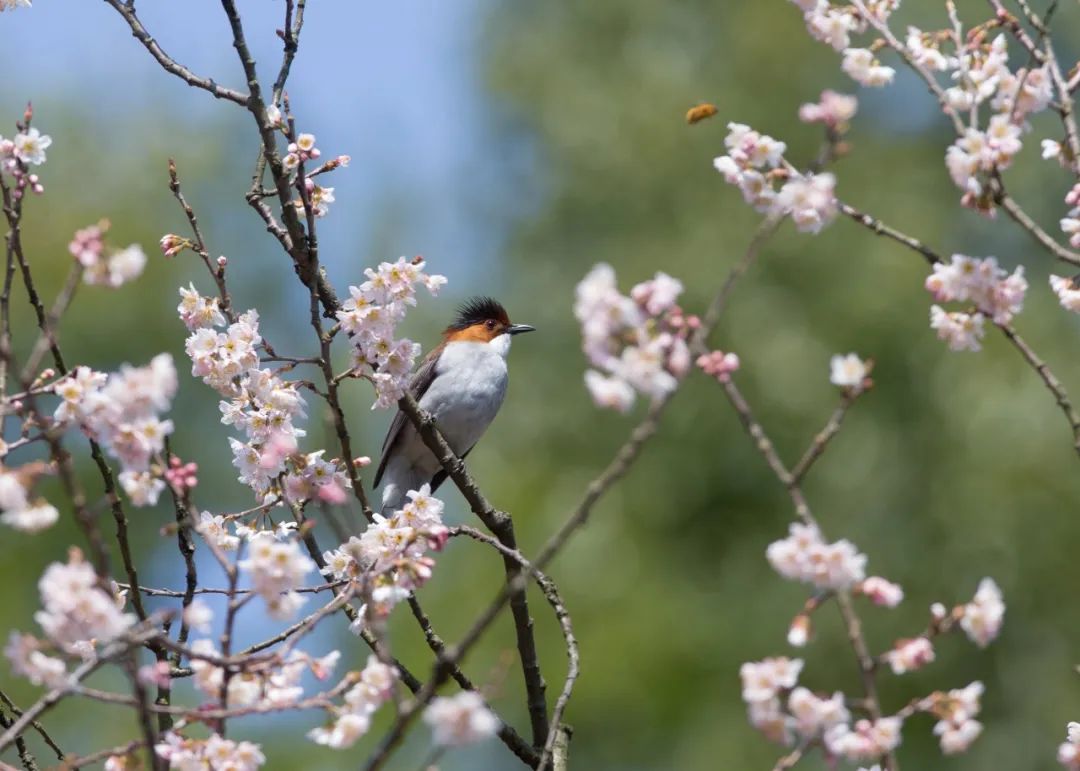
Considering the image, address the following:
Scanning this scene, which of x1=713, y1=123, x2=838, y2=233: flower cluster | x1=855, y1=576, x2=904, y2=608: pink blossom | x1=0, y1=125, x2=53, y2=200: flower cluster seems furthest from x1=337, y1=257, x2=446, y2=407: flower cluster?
x1=855, y1=576, x2=904, y2=608: pink blossom

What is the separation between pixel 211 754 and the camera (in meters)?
2.24

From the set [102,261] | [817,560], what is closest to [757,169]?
[817,560]

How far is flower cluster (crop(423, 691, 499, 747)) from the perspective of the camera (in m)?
1.79

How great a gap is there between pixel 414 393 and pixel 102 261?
143 inches

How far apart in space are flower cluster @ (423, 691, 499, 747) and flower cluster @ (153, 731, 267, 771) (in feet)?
1.79

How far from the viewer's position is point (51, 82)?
→ 52.4 feet

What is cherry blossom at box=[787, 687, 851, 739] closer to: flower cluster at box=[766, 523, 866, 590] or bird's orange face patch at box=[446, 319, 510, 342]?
A: flower cluster at box=[766, 523, 866, 590]

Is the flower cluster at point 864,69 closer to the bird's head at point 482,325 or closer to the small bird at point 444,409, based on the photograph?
the small bird at point 444,409

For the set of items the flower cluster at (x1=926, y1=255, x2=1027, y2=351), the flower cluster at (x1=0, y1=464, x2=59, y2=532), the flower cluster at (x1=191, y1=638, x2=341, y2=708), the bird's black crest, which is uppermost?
the bird's black crest

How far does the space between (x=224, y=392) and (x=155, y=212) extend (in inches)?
504

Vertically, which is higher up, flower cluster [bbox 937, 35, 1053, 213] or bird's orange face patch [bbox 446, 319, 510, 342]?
bird's orange face patch [bbox 446, 319, 510, 342]

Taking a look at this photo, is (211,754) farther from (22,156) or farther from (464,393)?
(464,393)

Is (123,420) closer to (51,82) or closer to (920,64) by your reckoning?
(920,64)

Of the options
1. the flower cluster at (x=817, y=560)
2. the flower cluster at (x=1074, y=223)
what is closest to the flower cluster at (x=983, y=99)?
the flower cluster at (x=1074, y=223)
